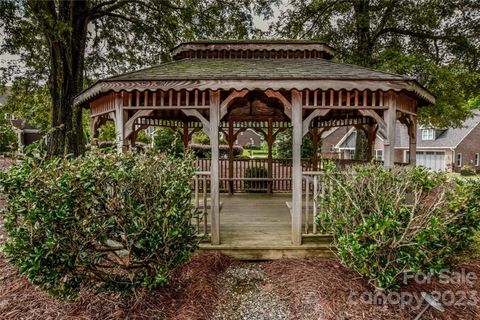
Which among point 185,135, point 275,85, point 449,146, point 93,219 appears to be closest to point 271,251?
point 275,85

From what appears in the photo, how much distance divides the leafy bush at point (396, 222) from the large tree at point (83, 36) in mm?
7893

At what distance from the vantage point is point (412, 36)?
43.3 ft

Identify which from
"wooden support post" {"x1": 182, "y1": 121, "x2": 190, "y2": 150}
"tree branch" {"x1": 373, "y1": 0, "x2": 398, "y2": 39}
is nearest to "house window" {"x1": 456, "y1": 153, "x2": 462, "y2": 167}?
"tree branch" {"x1": 373, "y1": 0, "x2": 398, "y2": 39}

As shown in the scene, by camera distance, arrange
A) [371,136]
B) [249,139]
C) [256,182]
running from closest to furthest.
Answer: [371,136] < [256,182] < [249,139]

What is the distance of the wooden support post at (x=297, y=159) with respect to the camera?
514cm

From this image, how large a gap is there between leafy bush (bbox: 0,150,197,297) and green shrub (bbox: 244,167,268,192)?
7.20m

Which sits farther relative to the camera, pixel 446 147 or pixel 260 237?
pixel 446 147

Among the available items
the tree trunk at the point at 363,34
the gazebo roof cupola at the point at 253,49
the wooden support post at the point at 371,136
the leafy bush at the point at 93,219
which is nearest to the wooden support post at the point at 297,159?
the leafy bush at the point at 93,219

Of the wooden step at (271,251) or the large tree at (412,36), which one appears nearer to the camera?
the wooden step at (271,251)

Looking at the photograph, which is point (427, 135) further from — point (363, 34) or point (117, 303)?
point (117, 303)

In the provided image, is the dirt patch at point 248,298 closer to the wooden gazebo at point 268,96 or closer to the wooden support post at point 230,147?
the wooden gazebo at point 268,96

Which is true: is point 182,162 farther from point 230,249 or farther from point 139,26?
point 139,26

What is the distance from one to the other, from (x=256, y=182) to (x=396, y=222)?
7891 mm

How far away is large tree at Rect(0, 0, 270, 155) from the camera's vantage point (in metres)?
9.39
